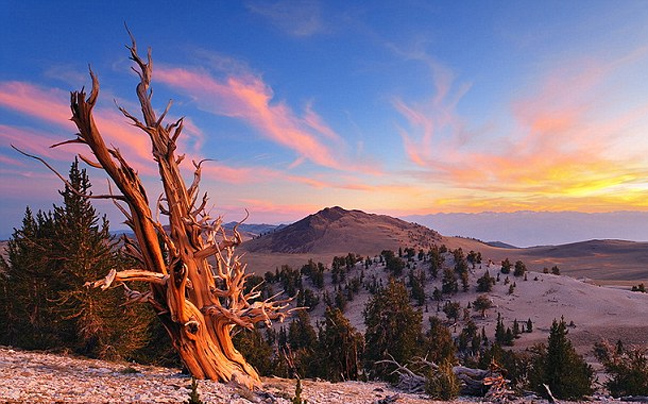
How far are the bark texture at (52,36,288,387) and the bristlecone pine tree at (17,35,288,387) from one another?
2cm

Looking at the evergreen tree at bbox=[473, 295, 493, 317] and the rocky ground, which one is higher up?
the rocky ground

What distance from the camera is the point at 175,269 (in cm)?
1138

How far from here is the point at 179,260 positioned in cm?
1144

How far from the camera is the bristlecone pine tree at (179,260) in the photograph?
1106cm

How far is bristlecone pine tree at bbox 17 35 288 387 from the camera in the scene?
11.1m

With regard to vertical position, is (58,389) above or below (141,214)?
below

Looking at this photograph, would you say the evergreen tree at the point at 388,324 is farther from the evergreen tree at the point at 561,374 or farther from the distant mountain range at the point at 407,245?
the distant mountain range at the point at 407,245

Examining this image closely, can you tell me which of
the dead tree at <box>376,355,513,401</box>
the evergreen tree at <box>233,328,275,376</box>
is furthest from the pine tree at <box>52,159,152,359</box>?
the dead tree at <box>376,355,513,401</box>

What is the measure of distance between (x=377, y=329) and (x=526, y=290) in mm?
38258

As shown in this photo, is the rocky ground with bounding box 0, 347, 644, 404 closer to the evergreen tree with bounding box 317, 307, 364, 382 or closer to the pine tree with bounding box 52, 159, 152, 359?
the pine tree with bounding box 52, 159, 152, 359

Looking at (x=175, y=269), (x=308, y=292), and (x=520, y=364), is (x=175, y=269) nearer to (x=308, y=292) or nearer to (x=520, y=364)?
(x=520, y=364)

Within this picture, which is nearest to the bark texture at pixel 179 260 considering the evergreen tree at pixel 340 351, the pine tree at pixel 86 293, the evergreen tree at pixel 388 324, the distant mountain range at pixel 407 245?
the pine tree at pixel 86 293

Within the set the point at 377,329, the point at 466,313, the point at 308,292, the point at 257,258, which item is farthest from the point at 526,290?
the point at 257,258

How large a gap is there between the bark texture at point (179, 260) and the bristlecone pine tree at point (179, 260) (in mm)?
24
